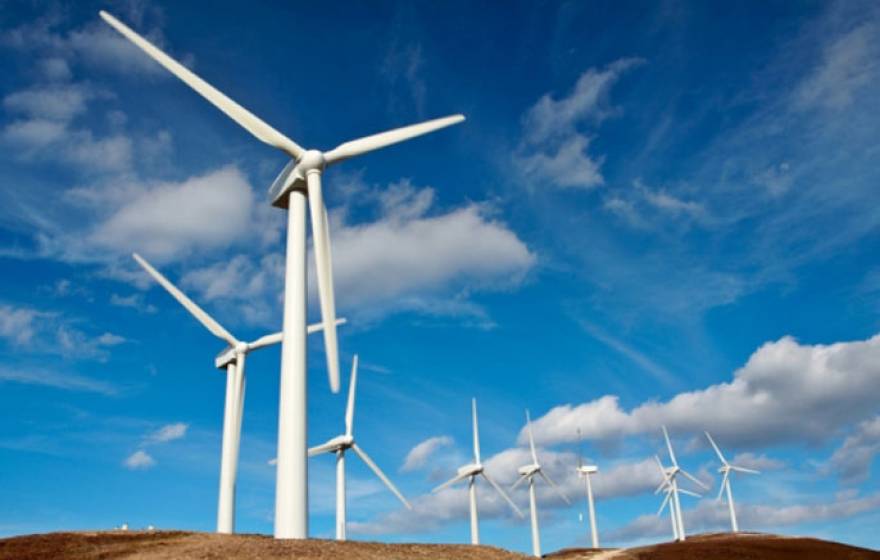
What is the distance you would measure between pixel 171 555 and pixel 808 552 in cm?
9062

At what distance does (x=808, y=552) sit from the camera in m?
100

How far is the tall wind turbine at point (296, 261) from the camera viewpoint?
43.6m

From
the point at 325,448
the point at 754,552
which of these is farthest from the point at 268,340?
the point at 754,552

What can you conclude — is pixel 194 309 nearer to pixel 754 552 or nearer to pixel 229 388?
pixel 229 388

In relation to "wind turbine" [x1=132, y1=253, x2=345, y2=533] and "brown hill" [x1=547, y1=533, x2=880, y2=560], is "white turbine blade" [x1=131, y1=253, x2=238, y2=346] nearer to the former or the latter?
"wind turbine" [x1=132, y1=253, x2=345, y2=533]

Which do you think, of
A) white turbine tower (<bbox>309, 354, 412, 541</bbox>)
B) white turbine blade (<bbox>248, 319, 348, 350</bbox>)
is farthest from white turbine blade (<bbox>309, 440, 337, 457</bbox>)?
white turbine blade (<bbox>248, 319, 348, 350</bbox>)

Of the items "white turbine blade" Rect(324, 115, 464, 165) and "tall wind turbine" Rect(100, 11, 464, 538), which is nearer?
"tall wind turbine" Rect(100, 11, 464, 538)

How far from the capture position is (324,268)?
4844 centimetres

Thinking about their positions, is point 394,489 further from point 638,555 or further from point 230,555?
point 230,555

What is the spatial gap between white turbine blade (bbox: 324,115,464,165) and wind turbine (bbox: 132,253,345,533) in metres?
26.6

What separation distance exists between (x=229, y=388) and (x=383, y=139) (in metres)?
33.6

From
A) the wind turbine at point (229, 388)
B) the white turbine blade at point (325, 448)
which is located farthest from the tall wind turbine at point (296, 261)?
the white turbine blade at point (325, 448)

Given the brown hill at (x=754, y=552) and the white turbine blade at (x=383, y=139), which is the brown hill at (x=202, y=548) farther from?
the brown hill at (x=754, y=552)

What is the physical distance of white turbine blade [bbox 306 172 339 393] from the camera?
4266 centimetres
